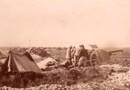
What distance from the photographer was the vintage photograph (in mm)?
5988

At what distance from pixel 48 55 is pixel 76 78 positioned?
0.85m

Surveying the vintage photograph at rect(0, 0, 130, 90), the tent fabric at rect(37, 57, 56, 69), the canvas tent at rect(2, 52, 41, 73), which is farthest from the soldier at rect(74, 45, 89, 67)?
the canvas tent at rect(2, 52, 41, 73)

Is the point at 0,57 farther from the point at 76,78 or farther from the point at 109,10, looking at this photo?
the point at 109,10

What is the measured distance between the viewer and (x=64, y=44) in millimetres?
6301

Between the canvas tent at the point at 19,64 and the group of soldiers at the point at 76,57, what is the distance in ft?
2.54

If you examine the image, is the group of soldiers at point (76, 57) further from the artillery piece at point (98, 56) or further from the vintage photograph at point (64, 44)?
the artillery piece at point (98, 56)

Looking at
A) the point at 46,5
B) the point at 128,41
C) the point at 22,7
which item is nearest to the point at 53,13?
the point at 46,5

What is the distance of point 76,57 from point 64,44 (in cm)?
43

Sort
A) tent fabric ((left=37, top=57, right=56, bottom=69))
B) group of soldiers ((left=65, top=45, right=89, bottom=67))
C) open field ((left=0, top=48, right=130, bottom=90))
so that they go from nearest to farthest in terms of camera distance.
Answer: open field ((left=0, top=48, right=130, bottom=90))
tent fabric ((left=37, top=57, right=56, bottom=69))
group of soldiers ((left=65, top=45, right=89, bottom=67))

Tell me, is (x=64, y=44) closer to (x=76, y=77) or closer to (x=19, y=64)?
(x=76, y=77)

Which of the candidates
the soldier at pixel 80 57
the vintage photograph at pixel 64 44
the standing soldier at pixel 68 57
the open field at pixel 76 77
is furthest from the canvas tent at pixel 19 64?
the soldier at pixel 80 57

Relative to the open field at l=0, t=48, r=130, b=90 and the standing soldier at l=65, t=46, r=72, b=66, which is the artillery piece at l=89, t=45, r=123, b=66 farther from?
the standing soldier at l=65, t=46, r=72, b=66

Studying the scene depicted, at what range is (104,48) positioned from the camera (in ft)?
20.9

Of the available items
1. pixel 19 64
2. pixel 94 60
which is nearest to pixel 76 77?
pixel 94 60
